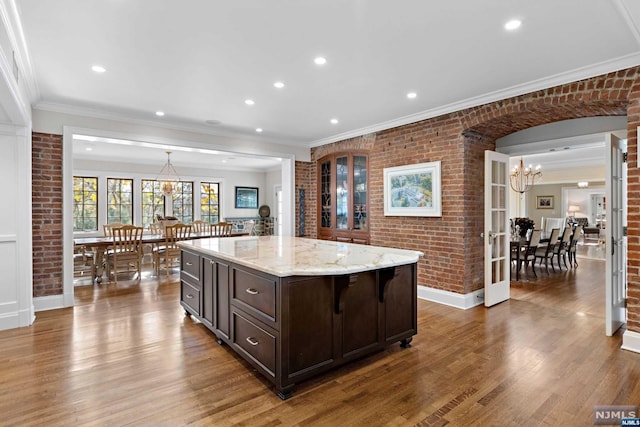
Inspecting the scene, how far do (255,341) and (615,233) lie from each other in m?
3.63

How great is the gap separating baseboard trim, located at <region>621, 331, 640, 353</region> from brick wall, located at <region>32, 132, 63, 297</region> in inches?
243

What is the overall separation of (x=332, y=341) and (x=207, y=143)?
4129 mm

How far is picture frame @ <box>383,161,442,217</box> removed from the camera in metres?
4.52

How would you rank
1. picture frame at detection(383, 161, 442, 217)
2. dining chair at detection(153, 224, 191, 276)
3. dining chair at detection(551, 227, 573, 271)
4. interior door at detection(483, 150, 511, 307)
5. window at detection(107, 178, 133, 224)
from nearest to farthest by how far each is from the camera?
1. interior door at detection(483, 150, 511, 307)
2. picture frame at detection(383, 161, 442, 217)
3. dining chair at detection(153, 224, 191, 276)
4. dining chair at detection(551, 227, 573, 271)
5. window at detection(107, 178, 133, 224)

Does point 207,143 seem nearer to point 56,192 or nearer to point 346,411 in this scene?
point 56,192

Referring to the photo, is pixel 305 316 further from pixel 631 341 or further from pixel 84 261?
pixel 84 261

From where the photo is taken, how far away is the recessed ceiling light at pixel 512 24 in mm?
2352

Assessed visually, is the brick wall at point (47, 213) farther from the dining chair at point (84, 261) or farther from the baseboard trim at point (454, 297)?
the baseboard trim at point (454, 297)

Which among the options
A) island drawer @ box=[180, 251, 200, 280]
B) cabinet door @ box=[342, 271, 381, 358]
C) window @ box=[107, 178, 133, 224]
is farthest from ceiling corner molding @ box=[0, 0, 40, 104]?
window @ box=[107, 178, 133, 224]

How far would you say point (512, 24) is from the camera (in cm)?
239

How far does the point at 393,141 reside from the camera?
512 centimetres

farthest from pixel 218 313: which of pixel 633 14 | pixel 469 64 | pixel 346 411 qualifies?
pixel 633 14

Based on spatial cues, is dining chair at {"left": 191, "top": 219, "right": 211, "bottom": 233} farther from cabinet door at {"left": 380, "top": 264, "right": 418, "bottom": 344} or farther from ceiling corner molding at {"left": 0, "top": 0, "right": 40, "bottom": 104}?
cabinet door at {"left": 380, "top": 264, "right": 418, "bottom": 344}

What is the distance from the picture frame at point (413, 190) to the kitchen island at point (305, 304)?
1.69 metres
